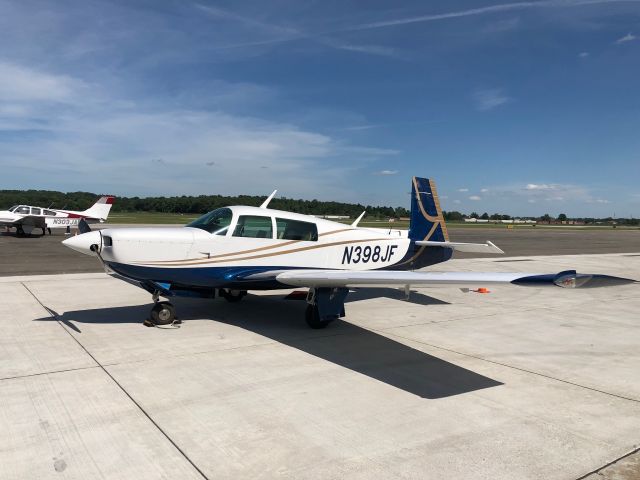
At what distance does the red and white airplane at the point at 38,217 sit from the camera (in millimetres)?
29922

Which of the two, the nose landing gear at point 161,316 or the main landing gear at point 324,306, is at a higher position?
the main landing gear at point 324,306

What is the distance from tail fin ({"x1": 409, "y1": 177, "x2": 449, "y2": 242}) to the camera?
425 inches

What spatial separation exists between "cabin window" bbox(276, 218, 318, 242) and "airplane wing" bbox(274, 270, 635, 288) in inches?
32.8

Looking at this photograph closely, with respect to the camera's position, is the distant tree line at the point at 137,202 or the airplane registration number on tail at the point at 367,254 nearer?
the airplane registration number on tail at the point at 367,254

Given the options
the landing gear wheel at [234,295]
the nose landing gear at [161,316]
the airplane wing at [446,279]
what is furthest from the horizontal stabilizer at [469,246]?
the nose landing gear at [161,316]

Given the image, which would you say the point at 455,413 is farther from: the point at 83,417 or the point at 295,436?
the point at 83,417

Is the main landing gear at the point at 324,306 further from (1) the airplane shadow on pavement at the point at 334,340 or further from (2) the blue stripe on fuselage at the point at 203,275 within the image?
(2) the blue stripe on fuselage at the point at 203,275

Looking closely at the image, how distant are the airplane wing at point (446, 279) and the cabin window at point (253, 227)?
850 millimetres

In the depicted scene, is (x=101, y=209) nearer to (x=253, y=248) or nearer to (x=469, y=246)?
(x=253, y=248)

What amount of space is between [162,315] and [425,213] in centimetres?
622

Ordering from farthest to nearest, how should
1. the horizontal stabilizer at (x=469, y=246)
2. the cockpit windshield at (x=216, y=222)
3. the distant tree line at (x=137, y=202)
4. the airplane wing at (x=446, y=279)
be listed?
1. the distant tree line at (x=137, y=202)
2. the horizontal stabilizer at (x=469, y=246)
3. the cockpit windshield at (x=216, y=222)
4. the airplane wing at (x=446, y=279)

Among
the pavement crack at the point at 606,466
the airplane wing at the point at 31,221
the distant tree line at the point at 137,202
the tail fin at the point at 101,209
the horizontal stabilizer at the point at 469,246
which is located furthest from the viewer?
the distant tree line at the point at 137,202

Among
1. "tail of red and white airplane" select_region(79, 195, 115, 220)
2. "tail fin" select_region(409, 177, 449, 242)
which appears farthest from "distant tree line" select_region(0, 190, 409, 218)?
"tail fin" select_region(409, 177, 449, 242)

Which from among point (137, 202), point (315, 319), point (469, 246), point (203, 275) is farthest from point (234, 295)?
point (137, 202)
